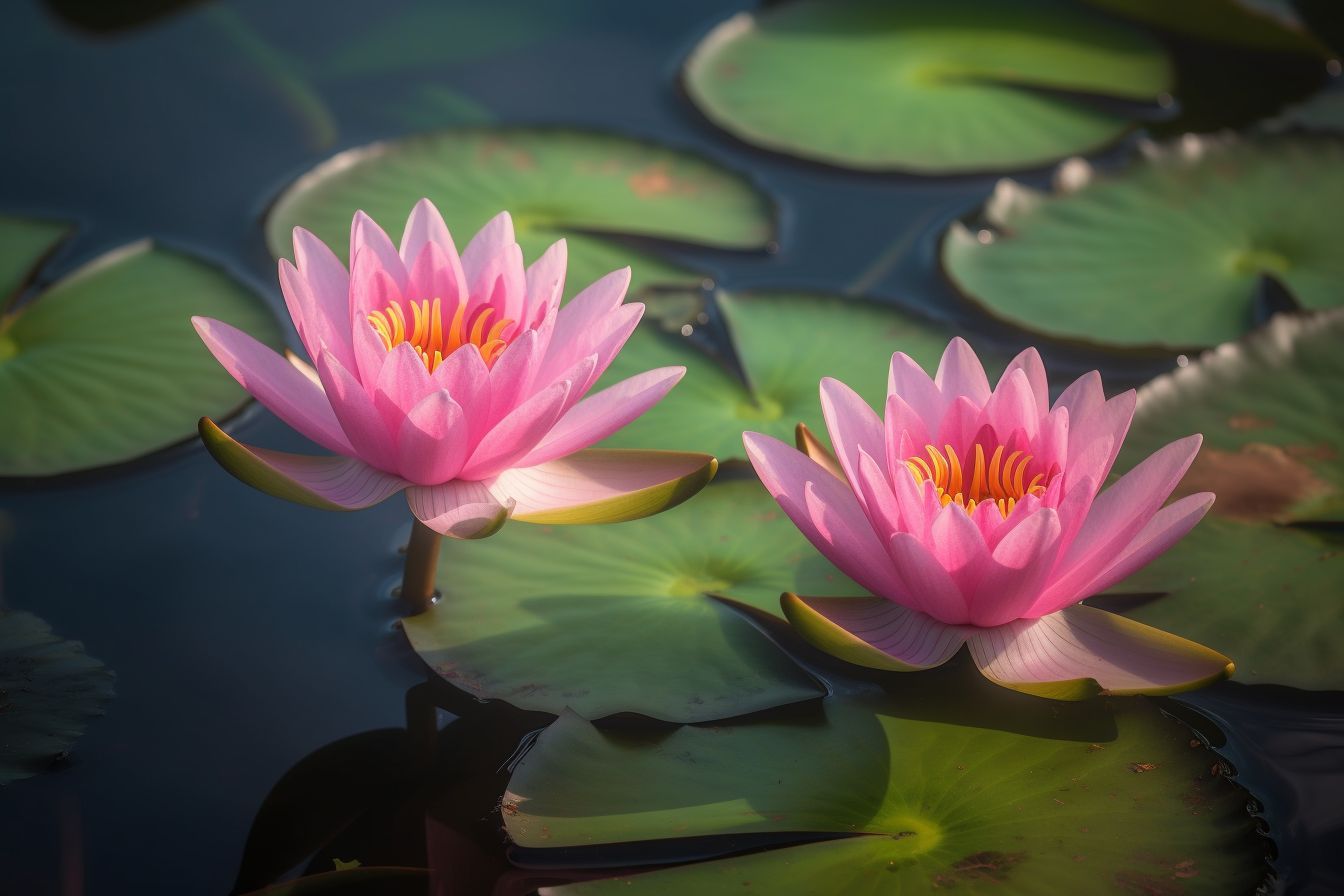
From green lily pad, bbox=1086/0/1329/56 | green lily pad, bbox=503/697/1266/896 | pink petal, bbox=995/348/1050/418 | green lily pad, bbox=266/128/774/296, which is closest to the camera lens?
green lily pad, bbox=503/697/1266/896

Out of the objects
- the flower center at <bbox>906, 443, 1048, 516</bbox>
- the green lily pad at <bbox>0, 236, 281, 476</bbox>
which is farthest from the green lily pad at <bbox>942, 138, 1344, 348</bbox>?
the green lily pad at <bbox>0, 236, 281, 476</bbox>

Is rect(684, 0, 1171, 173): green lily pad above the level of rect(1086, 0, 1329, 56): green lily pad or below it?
below

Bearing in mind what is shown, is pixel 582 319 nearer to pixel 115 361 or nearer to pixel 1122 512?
pixel 1122 512

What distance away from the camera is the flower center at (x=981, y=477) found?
163 cm

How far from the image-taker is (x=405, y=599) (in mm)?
1897

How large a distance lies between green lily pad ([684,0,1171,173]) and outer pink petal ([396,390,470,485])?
170cm

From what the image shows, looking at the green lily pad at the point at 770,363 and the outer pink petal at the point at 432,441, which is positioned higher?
the outer pink petal at the point at 432,441

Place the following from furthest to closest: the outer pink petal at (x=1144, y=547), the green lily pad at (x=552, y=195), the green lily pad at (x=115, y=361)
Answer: the green lily pad at (x=552, y=195), the green lily pad at (x=115, y=361), the outer pink petal at (x=1144, y=547)

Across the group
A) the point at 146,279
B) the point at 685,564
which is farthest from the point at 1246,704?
the point at 146,279

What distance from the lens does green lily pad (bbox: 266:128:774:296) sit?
8.91ft

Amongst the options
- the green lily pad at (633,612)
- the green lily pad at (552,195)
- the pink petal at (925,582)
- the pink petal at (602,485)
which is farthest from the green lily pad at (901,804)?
the green lily pad at (552,195)

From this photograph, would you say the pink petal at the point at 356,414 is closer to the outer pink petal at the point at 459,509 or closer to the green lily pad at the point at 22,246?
the outer pink petal at the point at 459,509

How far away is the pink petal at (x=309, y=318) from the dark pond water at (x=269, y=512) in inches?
18.5

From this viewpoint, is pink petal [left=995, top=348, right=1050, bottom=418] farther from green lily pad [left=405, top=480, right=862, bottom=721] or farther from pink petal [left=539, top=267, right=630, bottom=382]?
pink petal [left=539, top=267, right=630, bottom=382]
